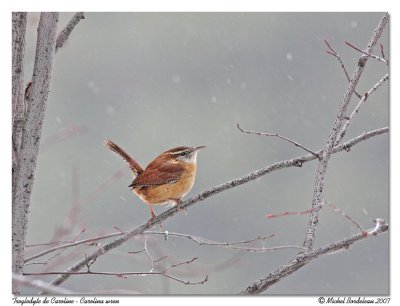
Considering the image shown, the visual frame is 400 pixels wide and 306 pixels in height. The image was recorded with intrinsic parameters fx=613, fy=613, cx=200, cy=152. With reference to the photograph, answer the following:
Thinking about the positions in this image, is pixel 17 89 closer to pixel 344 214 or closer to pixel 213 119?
pixel 344 214

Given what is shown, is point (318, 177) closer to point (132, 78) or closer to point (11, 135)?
point (11, 135)

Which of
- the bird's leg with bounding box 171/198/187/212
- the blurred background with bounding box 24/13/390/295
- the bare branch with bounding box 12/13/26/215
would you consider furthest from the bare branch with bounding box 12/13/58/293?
the blurred background with bounding box 24/13/390/295

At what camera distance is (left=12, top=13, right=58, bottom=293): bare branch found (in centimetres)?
195

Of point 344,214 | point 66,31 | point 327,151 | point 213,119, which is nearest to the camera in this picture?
point 344,214

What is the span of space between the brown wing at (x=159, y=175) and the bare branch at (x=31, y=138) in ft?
2.13

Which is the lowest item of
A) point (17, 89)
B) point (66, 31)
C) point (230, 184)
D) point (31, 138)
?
point (230, 184)

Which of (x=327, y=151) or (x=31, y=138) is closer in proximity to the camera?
(x=31, y=138)

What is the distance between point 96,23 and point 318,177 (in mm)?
11355

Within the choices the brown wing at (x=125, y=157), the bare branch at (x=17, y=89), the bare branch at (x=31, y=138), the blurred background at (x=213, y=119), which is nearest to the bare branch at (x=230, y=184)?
the bare branch at (x=31, y=138)

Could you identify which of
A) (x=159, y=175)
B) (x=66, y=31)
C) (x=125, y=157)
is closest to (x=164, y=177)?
(x=159, y=175)

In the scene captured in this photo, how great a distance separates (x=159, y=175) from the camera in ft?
8.58

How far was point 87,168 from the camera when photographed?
1258 cm

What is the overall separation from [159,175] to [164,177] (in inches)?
0.9
